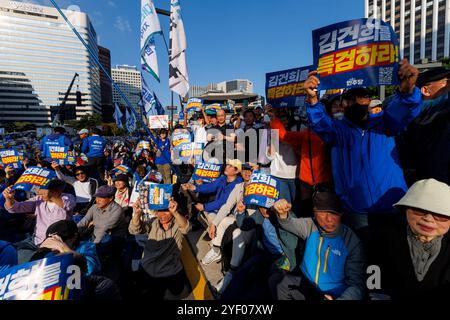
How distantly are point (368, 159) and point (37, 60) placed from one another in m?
119

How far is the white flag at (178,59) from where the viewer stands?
231 inches

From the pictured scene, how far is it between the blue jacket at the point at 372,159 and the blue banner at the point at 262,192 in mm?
657

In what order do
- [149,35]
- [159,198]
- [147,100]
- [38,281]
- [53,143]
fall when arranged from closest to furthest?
[38,281] → [159,198] → [149,35] → [53,143] → [147,100]

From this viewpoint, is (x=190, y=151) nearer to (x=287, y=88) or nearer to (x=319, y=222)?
(x=287, y=88)

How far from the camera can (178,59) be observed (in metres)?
6.01

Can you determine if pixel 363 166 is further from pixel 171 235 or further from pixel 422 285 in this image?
pixel 171 235

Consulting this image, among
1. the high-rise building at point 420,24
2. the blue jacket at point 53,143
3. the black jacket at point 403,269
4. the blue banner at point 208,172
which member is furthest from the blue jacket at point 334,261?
the high-rise building at point 420,24

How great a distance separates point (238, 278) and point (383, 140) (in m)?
2.00

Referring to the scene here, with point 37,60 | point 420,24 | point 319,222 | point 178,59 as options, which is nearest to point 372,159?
point 319,222

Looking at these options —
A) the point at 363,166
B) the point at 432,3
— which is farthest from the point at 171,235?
the point at 432,3

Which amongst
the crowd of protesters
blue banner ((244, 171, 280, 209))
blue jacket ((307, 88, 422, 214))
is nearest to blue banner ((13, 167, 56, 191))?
the crowd of protesters

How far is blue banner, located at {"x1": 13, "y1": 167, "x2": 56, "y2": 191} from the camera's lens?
3.16 meters

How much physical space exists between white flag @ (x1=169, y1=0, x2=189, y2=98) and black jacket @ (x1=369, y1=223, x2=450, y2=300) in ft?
17.1
